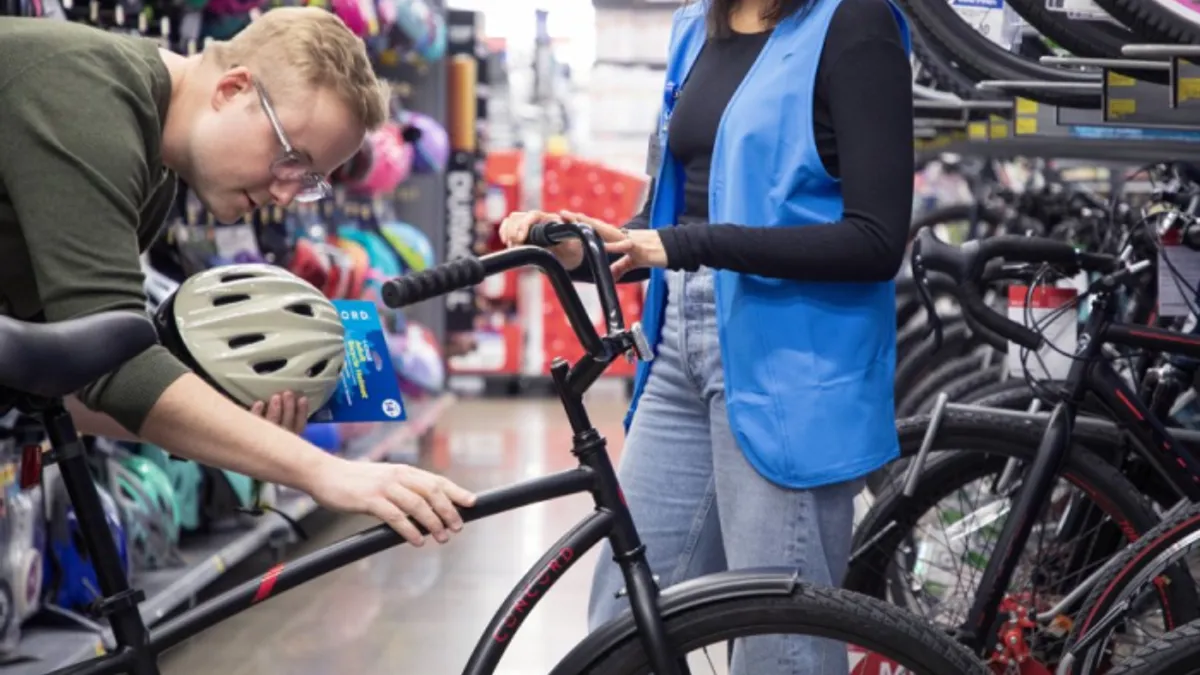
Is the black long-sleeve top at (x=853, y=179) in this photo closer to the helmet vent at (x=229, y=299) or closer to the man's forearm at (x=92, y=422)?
the helmet vent at (x=229, y=299)

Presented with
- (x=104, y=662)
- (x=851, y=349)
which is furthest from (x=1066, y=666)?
(x=104, y=662)

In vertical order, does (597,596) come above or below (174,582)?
above

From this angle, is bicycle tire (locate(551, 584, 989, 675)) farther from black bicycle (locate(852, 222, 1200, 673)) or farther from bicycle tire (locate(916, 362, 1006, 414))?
bicycle tire (locate(916, 362, 1006, 414))

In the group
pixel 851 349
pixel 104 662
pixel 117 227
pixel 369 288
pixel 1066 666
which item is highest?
pixel 117 227

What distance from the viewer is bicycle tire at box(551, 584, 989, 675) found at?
191 cm

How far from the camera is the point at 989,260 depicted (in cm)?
300

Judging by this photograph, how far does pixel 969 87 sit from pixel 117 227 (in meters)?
2.39

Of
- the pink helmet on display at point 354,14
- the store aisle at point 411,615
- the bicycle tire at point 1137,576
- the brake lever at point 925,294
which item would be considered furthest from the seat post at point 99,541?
the pink helmet on display at point 354,14

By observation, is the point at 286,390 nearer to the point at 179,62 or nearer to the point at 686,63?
the point at 179,62

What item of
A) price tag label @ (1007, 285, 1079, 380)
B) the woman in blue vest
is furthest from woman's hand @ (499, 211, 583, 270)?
price tag label @ (1007, 285, 1079, 380)

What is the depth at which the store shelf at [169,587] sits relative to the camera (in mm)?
3674

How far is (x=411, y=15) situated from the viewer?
25.1 feet

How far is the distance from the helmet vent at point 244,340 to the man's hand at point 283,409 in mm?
A: 74

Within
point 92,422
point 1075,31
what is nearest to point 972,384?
point 1075,31
